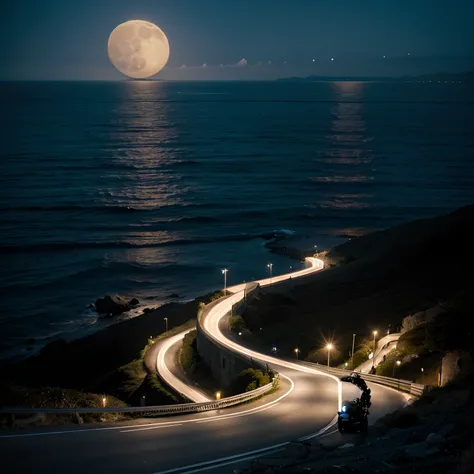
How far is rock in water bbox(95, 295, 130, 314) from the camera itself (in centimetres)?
4803

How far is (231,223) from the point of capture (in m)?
78.9

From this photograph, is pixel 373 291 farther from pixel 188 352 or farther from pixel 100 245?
pixel 100 245

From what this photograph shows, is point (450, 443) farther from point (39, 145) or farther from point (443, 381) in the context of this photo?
point (39, 145)

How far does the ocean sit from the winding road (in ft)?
79.4

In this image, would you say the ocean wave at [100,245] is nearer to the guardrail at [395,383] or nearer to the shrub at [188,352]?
the shrub at [188,352]

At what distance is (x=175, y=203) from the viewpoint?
8950 cm

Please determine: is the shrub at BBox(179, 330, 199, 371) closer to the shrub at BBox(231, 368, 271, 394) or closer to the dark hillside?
the dark hillside

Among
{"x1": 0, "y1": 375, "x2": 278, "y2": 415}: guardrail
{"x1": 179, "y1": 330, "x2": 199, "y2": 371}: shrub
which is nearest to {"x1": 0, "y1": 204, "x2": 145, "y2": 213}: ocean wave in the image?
{"x1": 179, "y1": 330, "x2": 199, "y2": 371}: shrub

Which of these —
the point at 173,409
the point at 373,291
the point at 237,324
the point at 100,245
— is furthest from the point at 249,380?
the point at 100,245

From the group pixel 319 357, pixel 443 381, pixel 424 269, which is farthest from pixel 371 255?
pixel 443 381

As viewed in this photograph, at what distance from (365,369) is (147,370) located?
36.7ft

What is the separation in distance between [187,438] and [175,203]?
7476 cm

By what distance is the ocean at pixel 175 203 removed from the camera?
178ft

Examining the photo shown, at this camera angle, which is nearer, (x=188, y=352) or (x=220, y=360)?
(x=220, y=360)
